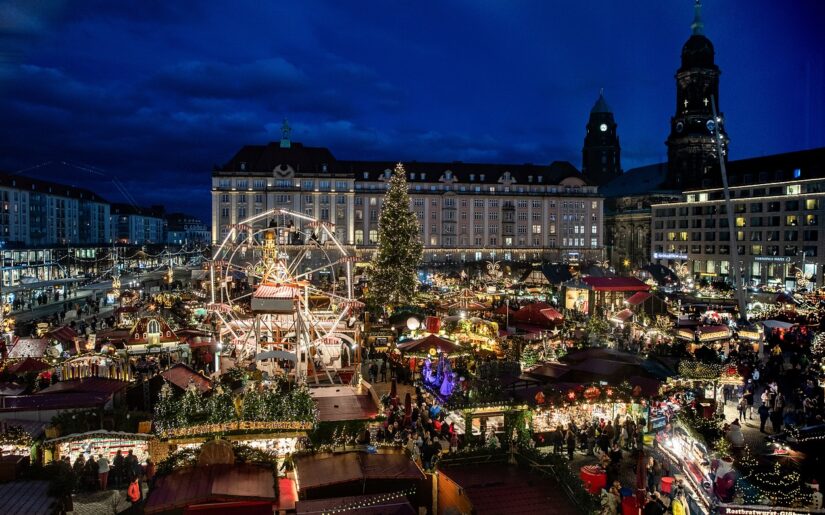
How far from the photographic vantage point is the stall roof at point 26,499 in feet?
35.5

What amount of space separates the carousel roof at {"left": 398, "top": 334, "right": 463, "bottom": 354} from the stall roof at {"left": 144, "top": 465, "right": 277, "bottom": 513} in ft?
39.5

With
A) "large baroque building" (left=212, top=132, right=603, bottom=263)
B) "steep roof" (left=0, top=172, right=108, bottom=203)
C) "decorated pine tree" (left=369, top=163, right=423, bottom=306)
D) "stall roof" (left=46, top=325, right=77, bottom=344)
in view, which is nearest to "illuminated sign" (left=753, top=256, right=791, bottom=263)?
"large baroque building" (left=212, top=132, right=603, bottom=263)

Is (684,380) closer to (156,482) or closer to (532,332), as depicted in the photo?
(532,332)

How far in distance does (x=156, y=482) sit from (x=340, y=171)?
71.7 metres

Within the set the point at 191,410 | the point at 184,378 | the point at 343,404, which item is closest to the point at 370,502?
the point at 191,410

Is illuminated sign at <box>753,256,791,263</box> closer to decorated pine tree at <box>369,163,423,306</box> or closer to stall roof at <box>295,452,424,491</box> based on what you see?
decorated pine tree at <box>369,163,423,306</box>

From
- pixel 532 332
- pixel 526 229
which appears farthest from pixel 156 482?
pixel 526 229

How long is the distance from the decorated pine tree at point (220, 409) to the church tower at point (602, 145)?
117297mm

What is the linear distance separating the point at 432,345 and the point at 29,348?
15.1 metres

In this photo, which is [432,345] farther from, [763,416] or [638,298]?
[638,298]

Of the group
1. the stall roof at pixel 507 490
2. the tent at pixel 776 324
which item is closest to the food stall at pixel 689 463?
the stall roof at pixel 507 490

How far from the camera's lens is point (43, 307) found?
4884cm

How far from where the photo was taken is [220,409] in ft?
39.7

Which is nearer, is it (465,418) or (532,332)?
(465,418)
